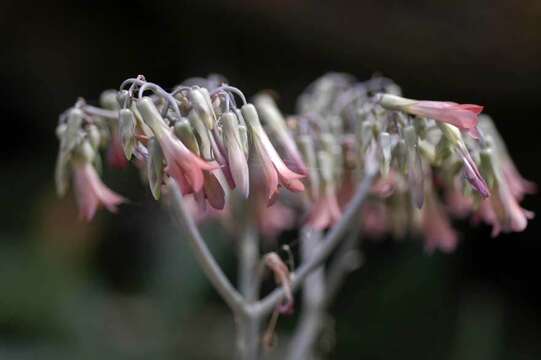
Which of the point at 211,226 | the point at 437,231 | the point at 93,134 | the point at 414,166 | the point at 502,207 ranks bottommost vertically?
the point at 211,226

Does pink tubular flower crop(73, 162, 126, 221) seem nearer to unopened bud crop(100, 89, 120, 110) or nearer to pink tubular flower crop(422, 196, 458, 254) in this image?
unopened bud crop(100, 89, 120, 110)

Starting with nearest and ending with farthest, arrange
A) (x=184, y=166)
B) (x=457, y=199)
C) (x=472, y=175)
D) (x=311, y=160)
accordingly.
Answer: (x=184, y=166)
(x=472, y=175)
(x=311, y=160)
(x=457, y=199)

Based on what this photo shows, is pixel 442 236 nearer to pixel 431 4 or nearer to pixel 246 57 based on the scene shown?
pixel 431 4

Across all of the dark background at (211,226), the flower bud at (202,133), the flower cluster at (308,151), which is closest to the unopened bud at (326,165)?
the flower cluster at (308,151)

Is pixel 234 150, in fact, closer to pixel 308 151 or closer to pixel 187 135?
pixel 187 135

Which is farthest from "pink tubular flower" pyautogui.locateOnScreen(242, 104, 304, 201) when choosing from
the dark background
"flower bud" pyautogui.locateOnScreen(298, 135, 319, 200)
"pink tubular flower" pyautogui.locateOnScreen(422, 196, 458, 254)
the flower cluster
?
the dark background

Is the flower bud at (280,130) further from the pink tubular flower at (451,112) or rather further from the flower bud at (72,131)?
the flower bud at (72,131)

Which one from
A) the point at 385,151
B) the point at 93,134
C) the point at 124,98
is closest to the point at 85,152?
the point at 93,134
